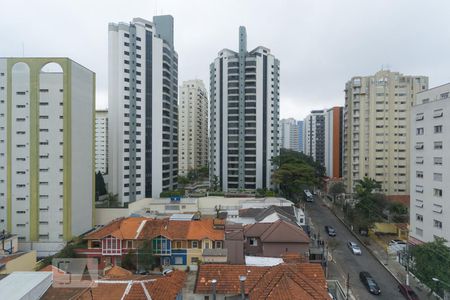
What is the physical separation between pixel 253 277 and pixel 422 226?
1937 centimetres

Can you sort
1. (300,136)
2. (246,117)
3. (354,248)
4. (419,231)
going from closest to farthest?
(419,231) → (354,248) → (246,117) → (300,136)

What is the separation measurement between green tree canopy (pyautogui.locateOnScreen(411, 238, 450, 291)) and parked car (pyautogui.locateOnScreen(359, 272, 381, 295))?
2973 millimetres

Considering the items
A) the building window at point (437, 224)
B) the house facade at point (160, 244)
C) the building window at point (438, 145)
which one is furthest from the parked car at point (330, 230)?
the house facade at point (160, 244)

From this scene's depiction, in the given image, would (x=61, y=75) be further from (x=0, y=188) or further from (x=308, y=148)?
(x=308, y=148)

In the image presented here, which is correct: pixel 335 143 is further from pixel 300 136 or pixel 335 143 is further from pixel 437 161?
pixel 300 136

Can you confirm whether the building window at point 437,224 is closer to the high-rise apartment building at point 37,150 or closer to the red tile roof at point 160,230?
the red tile roof at point 160,230

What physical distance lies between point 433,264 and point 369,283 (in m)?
4.61

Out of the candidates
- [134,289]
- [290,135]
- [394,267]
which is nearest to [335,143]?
[394,267]

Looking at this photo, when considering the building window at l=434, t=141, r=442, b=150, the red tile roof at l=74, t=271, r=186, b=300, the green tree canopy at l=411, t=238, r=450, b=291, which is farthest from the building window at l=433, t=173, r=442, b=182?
the red tile roof at l=74, t=271, r=186, b=300

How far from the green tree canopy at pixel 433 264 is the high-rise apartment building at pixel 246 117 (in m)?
35.3

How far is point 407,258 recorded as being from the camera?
23.2m

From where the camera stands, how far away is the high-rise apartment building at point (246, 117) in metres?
54.8

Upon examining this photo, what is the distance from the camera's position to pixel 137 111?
1853 inches

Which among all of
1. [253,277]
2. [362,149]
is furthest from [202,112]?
[253,277]
